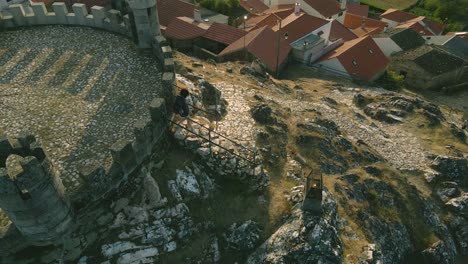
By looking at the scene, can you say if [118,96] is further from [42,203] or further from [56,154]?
[42,203]

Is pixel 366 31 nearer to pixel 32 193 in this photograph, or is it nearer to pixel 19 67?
pixel 19 67

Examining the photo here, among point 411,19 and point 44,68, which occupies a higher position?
point 44,68

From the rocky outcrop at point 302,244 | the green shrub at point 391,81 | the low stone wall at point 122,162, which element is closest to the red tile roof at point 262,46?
the green shrub at point 391,81

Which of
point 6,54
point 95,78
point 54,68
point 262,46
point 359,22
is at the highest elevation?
point 6,54

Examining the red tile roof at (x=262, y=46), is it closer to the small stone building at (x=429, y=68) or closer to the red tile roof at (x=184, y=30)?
the red tile roof at (x=184, y=30)

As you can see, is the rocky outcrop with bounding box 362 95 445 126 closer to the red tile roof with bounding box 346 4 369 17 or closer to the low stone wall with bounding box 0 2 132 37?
the low stone wall with bounding box 0 2 132 37

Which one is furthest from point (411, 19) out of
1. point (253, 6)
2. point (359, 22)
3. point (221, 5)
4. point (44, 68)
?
point (44, 68)
